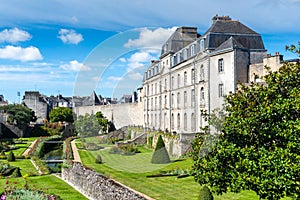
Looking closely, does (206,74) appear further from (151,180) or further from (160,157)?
(151,180)

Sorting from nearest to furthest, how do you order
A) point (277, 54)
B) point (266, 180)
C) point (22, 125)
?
point (266, 180) → point (277, 54) → point (22, 125)

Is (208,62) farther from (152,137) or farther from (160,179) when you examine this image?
(160,179)

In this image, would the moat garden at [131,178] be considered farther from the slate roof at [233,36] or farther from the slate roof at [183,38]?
the slate roof at [183,38]

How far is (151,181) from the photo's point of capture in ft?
56.4

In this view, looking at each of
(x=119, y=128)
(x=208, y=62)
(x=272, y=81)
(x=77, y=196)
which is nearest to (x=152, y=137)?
(x=119, y=128)

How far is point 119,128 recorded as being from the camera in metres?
27.2

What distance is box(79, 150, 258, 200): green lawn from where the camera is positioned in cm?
1396

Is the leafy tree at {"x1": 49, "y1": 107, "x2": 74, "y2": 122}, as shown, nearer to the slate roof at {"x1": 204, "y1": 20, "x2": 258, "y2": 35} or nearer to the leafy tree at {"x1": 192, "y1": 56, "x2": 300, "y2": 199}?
the slate roof at {"x1": 204, "y1": 20, "x2": 258, "y2": 35}

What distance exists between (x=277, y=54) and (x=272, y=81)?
44.6ft

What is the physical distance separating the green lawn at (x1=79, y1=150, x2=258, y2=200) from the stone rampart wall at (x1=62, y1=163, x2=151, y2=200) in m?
1.41

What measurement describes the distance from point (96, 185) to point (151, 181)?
188 inches

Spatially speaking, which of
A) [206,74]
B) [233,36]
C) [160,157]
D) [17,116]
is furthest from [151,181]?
[17,116]

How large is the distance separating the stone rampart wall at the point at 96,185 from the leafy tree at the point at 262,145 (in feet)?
7.27

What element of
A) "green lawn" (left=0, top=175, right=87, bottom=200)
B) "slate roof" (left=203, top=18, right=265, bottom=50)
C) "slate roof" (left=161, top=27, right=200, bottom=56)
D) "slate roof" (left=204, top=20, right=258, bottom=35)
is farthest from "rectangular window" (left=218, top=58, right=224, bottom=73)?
"green lawn" (left=0, top=175, right=87, bottom=200)
